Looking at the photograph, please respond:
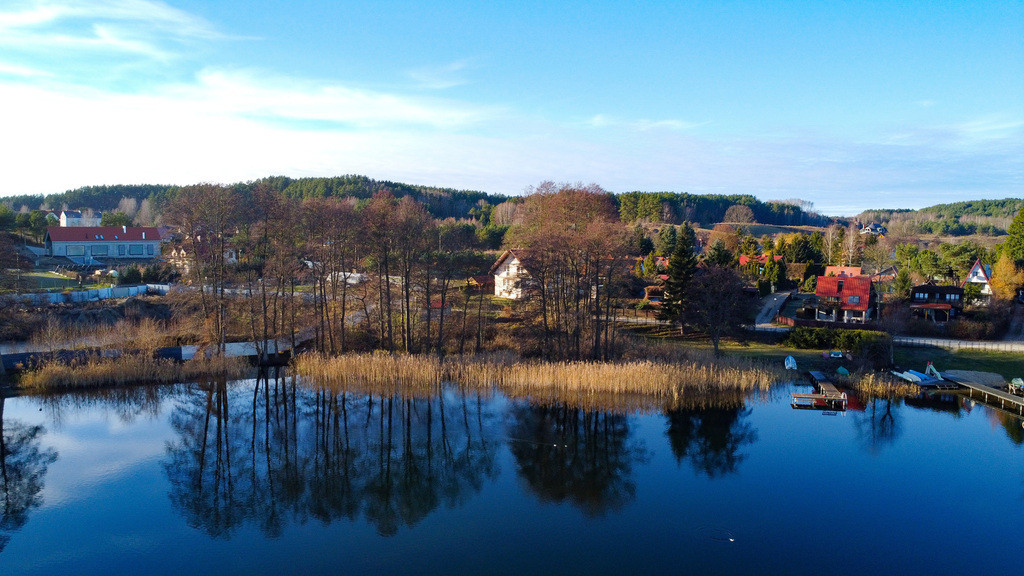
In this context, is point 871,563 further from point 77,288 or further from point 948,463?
point 77,288

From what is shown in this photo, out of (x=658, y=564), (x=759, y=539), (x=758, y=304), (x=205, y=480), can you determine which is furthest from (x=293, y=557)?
(x=758, y=304)

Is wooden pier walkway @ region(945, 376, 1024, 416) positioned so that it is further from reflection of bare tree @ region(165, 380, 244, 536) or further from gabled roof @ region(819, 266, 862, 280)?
gabled roof @ region(819, 266, 862, 280)

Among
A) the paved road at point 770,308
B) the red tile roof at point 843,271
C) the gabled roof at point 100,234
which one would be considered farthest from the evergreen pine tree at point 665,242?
the gabled roof at point 100,234

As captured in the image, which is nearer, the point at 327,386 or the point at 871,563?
the point at 871,563

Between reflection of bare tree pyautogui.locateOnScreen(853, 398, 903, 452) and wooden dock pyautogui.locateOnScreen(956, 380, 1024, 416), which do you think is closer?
reflection of bare tree pyautogui.locateOnScreen(853, 398, 903, 452)

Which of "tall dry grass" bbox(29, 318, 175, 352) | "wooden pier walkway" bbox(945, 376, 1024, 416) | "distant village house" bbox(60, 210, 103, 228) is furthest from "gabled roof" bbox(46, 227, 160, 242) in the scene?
"wooden pier walkway" bbox(945, 376, 1024, 416)
